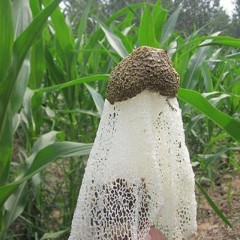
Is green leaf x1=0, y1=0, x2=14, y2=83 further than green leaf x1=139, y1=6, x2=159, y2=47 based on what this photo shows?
No

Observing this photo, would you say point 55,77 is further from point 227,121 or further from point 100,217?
point 100,217

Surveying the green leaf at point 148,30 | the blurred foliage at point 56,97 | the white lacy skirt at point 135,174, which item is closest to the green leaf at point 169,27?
the blurred foliage at point 56,97

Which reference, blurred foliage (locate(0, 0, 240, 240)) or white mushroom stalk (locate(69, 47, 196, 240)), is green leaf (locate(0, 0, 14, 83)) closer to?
blurred foliage (locate(0, 0, 240, 240))

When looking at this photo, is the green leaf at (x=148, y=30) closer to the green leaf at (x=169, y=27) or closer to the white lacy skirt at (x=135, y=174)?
the green leaf at (x=169, y=27)

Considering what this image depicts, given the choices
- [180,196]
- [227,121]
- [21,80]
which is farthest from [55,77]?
[180,196]

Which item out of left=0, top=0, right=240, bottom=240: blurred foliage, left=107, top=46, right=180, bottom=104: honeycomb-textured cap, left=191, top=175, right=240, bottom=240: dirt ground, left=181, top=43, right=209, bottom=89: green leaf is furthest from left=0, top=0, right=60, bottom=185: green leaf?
left=191, top=175, right=240, bottom=240: dirt ground
